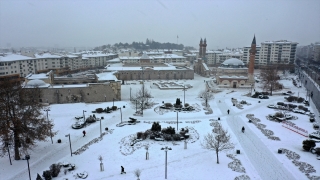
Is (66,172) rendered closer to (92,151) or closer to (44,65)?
(92,151)

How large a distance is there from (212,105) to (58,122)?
61.0 feet

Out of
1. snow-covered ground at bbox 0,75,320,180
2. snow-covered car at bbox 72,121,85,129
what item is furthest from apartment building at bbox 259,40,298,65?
snow-covered car at bbox 72,121,85,129

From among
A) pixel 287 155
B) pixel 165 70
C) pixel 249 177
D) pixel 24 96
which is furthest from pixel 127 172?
pixel 165 70

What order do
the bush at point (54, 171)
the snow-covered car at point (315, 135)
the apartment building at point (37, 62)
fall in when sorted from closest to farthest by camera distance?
the bush at point (54, 171) → the snow-covered car at point (315, 135) → the apartment building at point (37, 62)

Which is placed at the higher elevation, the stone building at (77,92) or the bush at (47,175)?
the stone building at (77,92)

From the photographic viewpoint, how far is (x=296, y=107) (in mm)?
27578

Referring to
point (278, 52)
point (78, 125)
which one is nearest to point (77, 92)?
point (78, 125)

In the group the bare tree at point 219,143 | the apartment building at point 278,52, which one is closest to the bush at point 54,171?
the bare tree at point 219,143

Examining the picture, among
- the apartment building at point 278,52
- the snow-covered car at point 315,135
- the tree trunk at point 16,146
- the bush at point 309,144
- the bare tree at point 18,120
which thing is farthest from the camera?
the apartment building at point 278,52

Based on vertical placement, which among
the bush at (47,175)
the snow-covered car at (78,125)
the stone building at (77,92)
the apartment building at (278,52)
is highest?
the apartment building at (278,52)

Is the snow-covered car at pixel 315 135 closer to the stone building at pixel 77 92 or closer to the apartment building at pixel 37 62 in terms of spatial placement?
the stone building at pixel 77 92

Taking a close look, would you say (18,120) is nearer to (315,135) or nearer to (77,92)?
(77,92)

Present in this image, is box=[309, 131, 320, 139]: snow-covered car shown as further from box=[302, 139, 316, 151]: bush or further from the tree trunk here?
the tree trunk

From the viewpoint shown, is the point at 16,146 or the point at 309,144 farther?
the point at 309,144
